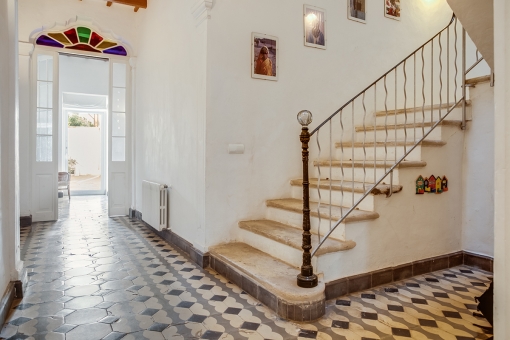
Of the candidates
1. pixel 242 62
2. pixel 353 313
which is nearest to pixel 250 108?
pixel 242 62

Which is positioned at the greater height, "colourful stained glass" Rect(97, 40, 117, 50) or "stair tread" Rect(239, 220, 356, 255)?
"colourful stained glass" Rect(97, 40, 117, 50)

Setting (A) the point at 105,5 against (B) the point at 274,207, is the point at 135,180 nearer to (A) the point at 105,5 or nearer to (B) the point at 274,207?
(A) the point at 105,5

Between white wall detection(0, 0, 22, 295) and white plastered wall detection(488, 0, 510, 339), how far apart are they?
119 inches

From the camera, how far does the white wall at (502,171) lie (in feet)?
5.41

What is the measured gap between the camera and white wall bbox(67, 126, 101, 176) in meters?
13.8

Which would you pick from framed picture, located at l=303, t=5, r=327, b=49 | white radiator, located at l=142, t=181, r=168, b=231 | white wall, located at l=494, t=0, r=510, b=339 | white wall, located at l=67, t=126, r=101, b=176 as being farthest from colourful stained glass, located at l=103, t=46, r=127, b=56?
white wall, located at l=67, t=126, r=101, b=176

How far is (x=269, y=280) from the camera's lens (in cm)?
261

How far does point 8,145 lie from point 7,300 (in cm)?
114

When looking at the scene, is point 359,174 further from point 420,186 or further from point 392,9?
point 392,9

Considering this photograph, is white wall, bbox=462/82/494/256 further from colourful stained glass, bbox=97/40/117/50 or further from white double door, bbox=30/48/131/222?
colourful stained glass, bbox=97/40/117/50

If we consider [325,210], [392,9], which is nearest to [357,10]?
[392,9]

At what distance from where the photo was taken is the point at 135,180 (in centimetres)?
626

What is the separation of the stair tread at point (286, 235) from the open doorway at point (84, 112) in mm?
5744

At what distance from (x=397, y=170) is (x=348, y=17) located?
89.7 inches
